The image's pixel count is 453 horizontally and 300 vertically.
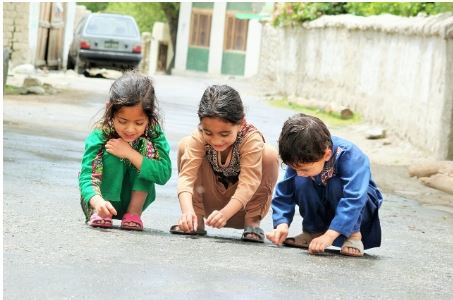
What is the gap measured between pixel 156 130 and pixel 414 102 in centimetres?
808

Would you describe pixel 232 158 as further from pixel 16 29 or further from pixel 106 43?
pixel 106 43

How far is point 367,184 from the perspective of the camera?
502cm

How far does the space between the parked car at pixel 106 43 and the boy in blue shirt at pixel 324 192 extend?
2274 centimetres

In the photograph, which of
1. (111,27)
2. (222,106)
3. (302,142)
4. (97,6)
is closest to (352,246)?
(302,142)

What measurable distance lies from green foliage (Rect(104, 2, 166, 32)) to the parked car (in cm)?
2158

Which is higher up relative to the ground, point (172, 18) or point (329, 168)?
point (172, 18)

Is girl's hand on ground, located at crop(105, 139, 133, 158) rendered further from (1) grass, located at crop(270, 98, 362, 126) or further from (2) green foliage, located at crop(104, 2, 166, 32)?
(2) green foliage, located at crop(104, 2, 166, 32)

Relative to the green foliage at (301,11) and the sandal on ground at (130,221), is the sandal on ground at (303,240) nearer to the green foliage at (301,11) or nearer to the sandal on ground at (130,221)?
the sandal on ground at (130,221)

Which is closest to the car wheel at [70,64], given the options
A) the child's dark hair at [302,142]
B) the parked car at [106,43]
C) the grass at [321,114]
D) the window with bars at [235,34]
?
the parked car at [106,43]

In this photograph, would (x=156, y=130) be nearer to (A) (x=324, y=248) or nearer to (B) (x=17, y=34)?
(A) (x=324, y=248)

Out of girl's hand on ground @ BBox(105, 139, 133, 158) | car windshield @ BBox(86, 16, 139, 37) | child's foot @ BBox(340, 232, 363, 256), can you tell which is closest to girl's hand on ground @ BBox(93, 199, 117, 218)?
girl's hand on ground @ BBox(105, 139, 133, 158)

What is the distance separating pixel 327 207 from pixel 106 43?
2326cm

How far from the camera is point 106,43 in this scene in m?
27.9

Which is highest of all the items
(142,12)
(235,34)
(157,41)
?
(142,12)
